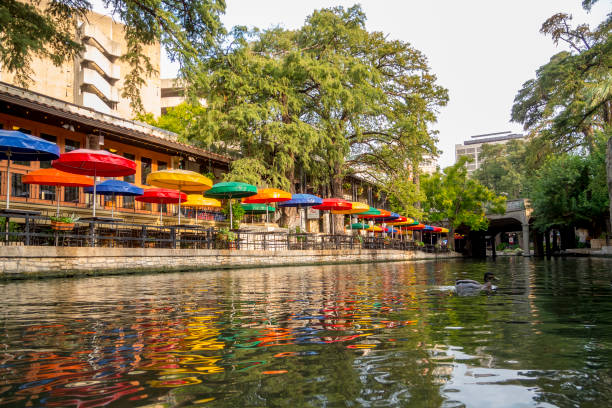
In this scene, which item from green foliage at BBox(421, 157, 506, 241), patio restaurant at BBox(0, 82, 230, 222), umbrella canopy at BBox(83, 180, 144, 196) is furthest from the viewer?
green foliage at BBox(421, 157, 506, 241)

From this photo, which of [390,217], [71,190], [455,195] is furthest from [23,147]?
[455,195]

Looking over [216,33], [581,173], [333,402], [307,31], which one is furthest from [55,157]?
[581,173]

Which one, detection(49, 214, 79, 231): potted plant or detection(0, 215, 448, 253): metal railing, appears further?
detection(0, 215, 448, 253): metal railing

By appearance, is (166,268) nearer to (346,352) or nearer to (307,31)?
(346,352)

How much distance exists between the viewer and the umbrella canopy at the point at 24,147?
1118 cm

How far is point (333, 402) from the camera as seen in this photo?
1.82 meters

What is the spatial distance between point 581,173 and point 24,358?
114ft

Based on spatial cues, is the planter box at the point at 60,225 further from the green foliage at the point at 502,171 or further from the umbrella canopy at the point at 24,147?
the green foliage at the point at 502,171

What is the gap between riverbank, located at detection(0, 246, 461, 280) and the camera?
35.3 ft

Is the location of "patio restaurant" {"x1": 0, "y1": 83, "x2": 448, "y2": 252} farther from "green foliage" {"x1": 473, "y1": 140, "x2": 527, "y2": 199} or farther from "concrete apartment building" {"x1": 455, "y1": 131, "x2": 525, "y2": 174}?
"concrete apartment building" {"x1": 455, "y1": 131, "x2": 525, "y2": 174}

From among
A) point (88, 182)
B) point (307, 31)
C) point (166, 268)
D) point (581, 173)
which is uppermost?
point (307, 31)

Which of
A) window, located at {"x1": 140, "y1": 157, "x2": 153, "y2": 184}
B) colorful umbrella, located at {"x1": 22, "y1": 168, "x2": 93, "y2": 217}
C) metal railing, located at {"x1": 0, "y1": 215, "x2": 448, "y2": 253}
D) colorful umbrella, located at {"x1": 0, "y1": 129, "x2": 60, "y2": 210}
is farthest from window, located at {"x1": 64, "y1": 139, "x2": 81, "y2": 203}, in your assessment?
colorful umbrella, located at {"x1": 0, "y1": 129, "x2": 60, "y2": 210}

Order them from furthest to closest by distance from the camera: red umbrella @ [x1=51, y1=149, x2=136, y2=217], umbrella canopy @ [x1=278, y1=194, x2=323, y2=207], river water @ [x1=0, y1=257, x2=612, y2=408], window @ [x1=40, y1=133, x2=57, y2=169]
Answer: umbrella canopy @ [x1=278, y1=194, x2=323, y2=207] → window @ [x1=40, y1=133, x2=57, y2=169] → red umbrella @ [x1=51, y1=149, x2=136, y2=217] → river water @ [x1=0, y1=257, x2=612, y2=408]

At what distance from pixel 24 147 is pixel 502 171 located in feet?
Answer: 235
